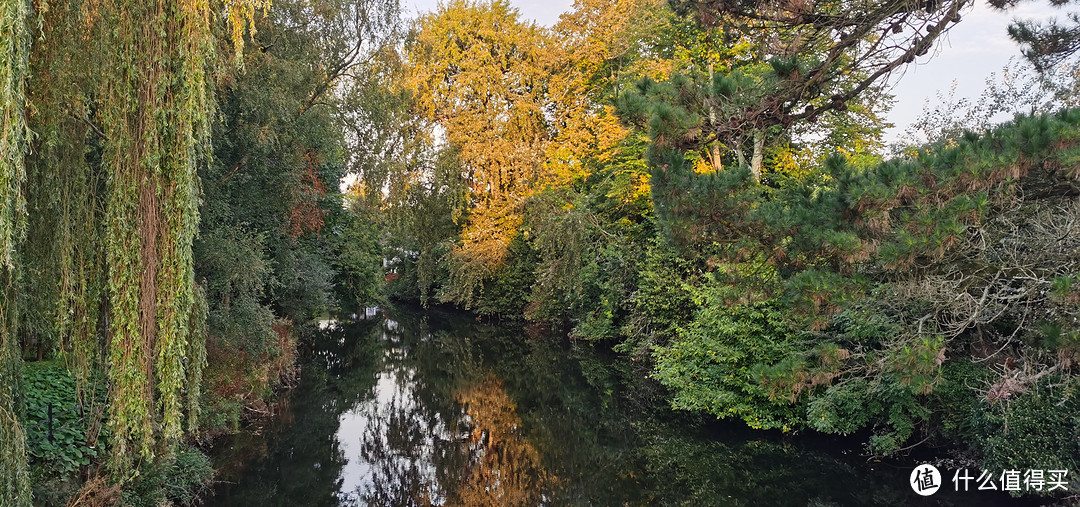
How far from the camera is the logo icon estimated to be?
770 centimetres

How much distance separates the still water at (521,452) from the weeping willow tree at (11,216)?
3820mm

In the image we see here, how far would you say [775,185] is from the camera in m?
14.0

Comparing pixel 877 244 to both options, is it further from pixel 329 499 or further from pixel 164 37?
pixel 329 499

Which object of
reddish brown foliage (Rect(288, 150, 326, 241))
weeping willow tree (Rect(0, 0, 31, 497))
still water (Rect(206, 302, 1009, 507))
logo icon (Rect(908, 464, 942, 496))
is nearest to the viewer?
A: weeping willow tree (Rect(0, 0, 31, 497))

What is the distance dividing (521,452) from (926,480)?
5.47 m

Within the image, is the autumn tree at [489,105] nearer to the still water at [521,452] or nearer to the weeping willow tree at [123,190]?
the still water at [521,452]

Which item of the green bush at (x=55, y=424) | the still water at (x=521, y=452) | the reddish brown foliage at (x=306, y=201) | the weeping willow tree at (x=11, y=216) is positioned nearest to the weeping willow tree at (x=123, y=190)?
the weeping willow tree at (x=11, y=216)

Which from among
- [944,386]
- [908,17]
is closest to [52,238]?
[908,17]

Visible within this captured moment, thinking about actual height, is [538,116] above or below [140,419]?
above

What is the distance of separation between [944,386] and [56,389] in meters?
10.0

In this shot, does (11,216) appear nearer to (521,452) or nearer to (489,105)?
(521,452)

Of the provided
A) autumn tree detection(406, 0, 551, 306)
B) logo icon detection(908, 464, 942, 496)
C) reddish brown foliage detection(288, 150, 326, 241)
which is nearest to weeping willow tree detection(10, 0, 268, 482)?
reddish brown foliage detection(288, 150, 326, 241)

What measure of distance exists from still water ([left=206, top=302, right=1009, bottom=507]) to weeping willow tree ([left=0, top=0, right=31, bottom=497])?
3.82 meters

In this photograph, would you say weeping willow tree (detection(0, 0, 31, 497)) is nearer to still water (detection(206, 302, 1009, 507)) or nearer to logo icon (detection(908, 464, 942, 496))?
still water (detection(206, 302, 1009, 507))
